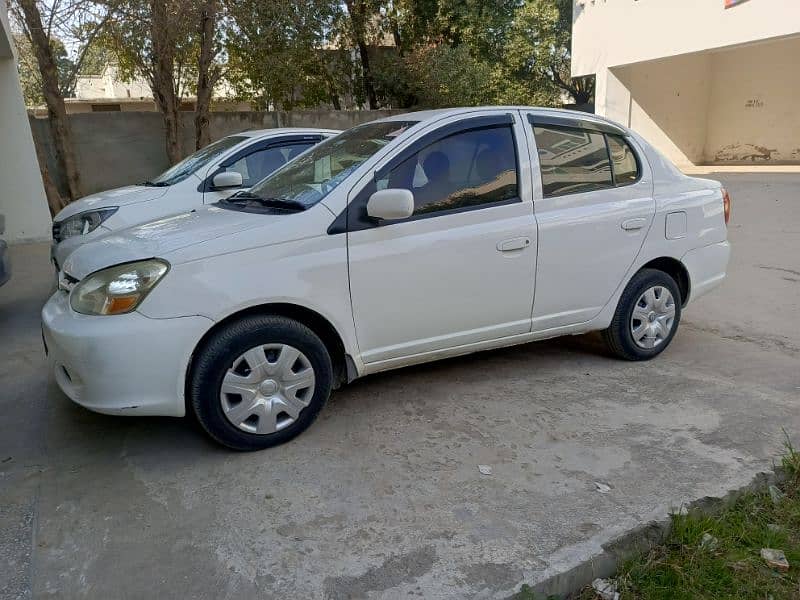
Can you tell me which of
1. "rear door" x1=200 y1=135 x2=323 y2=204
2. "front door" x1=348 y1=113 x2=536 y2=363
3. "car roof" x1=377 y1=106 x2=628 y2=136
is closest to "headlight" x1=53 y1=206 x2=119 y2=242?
"rear door" x1=200 y1=135 x2=323 y2=204

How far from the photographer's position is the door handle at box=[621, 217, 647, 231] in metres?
4.19

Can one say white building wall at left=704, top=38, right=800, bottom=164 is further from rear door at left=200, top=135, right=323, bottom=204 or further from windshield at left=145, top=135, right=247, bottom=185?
windshield at left=145, top=135, right=247, bottom=185

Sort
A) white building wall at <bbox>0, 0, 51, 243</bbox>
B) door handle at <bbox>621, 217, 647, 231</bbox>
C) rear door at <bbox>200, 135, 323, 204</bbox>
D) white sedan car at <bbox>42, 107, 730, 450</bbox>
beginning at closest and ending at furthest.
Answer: white sedan car at <bbox>42, 107, 730, 450</bbox>
door handle at <bbox>621, 217, 647, 231</bbox>
rear door at <bbox>200, 135, 323, 204</bbox>
white building wall at <bbox>0, 0, 51, 243</bbox>

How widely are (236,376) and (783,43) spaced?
799 inches

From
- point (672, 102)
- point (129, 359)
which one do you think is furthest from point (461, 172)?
point (672, 102)

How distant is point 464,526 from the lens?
8.81 ft

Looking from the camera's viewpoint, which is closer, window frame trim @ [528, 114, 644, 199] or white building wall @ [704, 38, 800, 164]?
window frame trim @ [528, 114, 644, 199]

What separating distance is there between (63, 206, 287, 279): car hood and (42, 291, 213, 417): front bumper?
329 millimetres

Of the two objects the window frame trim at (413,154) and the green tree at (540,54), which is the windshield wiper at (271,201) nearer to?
the window frame trim at (413,154)

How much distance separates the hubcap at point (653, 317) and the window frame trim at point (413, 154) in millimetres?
1283

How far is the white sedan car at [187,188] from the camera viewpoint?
19.4ft

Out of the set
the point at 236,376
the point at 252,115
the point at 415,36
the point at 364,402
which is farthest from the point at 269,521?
the point at 415,36

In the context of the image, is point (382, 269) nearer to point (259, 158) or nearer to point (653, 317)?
point (653, 317)

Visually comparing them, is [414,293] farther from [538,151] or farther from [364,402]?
[538,151]
